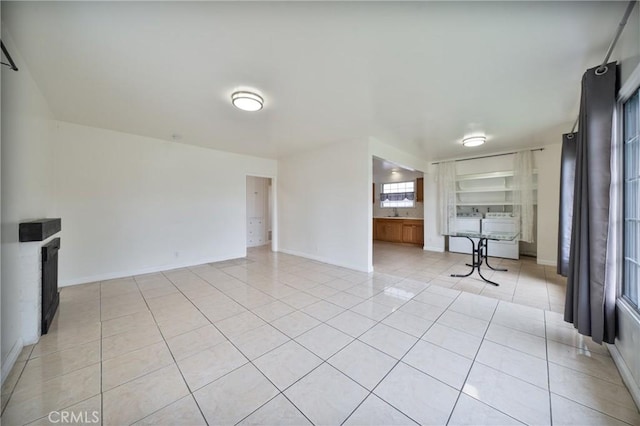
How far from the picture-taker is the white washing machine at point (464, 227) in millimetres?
5703

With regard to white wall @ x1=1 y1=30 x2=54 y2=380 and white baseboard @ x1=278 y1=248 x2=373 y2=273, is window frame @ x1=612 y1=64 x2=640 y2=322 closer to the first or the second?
white baseboard @ x1=278 y1=248 x2=373 y2=273

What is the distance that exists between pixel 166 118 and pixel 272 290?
116 inches

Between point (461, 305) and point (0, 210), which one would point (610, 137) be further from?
point (0, 210)

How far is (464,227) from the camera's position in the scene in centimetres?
583

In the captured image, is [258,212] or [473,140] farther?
[258,212]

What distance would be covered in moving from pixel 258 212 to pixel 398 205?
4.98 meters

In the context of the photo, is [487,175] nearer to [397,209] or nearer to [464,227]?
[464,227]

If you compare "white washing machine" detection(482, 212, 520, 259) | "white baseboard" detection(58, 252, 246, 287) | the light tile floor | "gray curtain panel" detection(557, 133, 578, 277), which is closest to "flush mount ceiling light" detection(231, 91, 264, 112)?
the light tile floor

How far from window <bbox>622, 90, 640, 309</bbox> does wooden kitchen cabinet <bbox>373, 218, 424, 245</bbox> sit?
5.24 m

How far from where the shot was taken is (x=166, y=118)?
3.27 m

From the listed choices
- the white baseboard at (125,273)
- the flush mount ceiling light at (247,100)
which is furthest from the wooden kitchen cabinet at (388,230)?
the flush mount ceiling light at (247,100)

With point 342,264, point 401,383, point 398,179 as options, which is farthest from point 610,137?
point 398,179

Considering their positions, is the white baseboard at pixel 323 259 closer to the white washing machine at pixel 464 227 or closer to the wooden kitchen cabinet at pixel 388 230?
the white washing machine at pixel 464 227

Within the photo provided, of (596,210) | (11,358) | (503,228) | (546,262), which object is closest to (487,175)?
(503,228)
